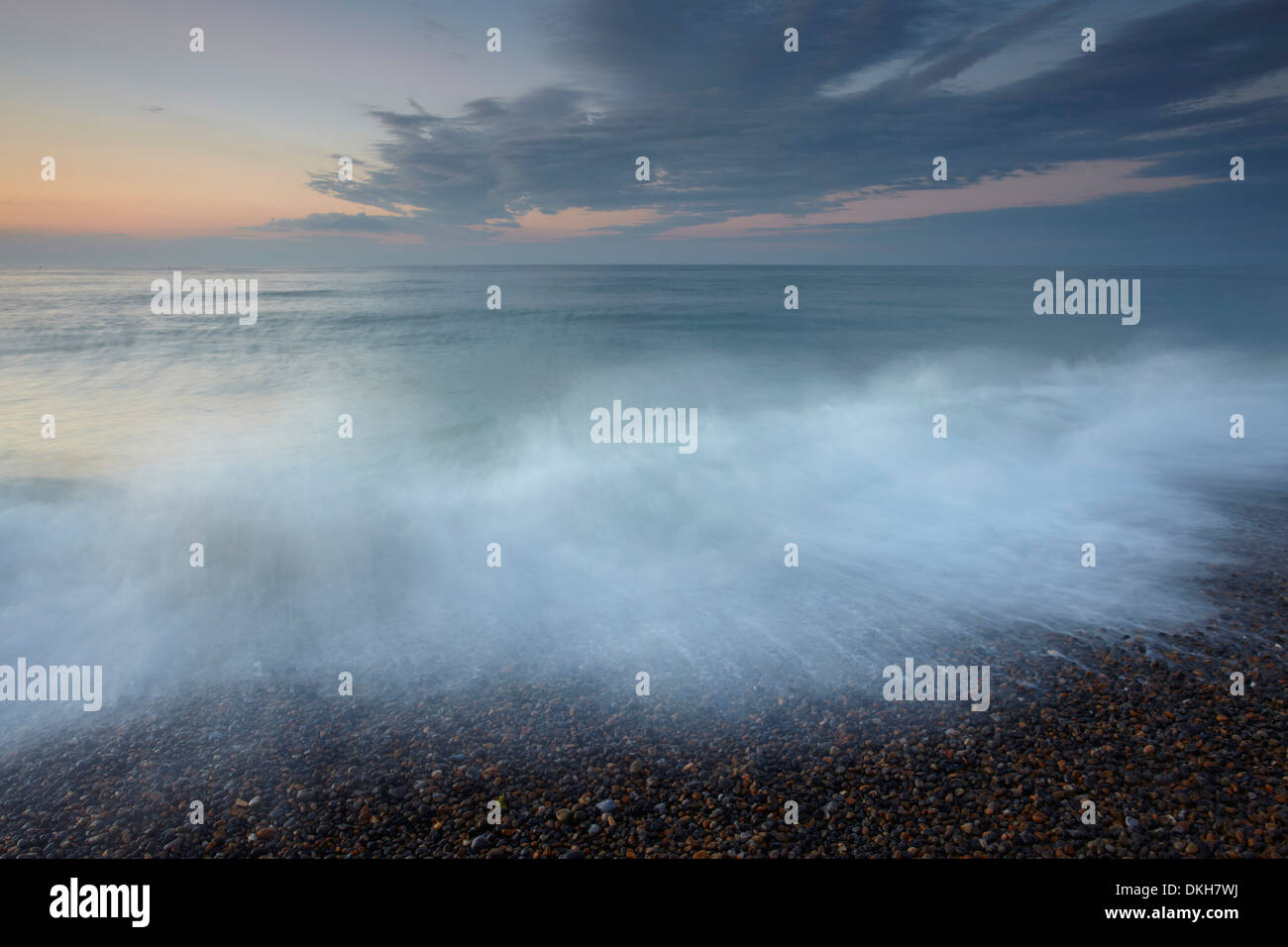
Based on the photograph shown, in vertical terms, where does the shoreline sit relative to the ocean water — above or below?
below

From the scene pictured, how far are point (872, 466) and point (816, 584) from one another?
721cm

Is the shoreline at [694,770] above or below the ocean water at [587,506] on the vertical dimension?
below

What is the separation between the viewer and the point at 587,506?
13.4m

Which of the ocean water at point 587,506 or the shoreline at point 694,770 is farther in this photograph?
the ocean water at point 587,506

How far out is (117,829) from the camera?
17.7ft

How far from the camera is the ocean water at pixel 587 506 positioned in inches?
336

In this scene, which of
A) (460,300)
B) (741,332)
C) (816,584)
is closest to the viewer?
(816,584)

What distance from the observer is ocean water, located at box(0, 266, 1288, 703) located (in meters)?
8.54

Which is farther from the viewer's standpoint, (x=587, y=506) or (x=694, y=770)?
(x=587, y=506)


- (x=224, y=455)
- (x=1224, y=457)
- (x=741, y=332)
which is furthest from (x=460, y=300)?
(x=1224, y=457)

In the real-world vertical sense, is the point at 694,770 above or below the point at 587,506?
below

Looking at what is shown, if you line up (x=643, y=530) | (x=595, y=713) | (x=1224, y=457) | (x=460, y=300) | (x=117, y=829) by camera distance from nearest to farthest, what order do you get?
(x=117, y=829) < (x=595, y=713) < (x=643, y=530) < (x=1224, y=457) < (x=460, y=300)

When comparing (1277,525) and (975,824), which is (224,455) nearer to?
(975,824)

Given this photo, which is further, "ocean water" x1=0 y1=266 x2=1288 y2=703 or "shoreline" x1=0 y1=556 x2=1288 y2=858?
"ocean water" x1=0 y1=266 x2=1288 y2=703
